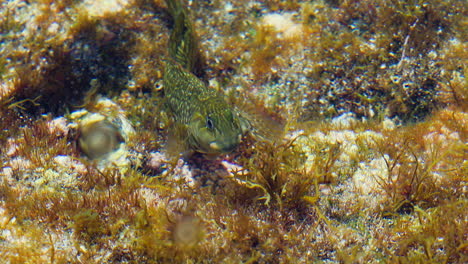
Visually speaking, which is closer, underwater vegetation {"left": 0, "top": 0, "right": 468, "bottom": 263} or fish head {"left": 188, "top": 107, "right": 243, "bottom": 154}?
underwater vegetation {"left": 0, "top": 0, "right": 468, "bottom": 263}

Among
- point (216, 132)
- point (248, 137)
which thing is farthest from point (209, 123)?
point (248, 137)

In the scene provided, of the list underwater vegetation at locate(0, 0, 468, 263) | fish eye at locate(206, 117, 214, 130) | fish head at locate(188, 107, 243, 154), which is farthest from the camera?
fish eye at locate(206, 117, 214, 130)

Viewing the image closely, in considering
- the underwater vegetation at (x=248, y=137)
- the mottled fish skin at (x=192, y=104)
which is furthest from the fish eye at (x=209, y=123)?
the underwater vegetation at (x=248, y=137)

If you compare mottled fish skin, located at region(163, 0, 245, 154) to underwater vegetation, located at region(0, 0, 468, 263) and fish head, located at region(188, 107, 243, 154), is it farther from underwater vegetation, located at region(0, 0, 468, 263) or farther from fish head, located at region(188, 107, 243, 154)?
underwater vegetation, located at region(0, 0, 468, 263)

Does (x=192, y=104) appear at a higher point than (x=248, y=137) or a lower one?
higher

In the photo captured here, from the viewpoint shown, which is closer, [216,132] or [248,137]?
[216,132]

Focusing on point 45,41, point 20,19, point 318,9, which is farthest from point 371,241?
point 20,19

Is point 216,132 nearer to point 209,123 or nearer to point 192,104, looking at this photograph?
point 209,123

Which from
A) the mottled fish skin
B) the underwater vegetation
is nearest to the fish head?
the mottled fish skin
